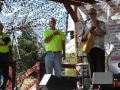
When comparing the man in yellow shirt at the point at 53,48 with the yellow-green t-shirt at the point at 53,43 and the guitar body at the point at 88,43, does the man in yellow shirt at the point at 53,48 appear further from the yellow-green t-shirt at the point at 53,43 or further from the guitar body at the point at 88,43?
the guitar body at the point at 88,43

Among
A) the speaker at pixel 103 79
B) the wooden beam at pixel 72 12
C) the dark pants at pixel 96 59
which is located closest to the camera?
the speaker at pixel 103 79

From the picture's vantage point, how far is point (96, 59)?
9148mm

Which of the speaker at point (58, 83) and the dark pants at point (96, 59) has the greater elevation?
the dark pants at point (96, 59)

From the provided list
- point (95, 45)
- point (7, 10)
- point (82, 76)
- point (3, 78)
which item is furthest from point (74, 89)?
point (7, 10)

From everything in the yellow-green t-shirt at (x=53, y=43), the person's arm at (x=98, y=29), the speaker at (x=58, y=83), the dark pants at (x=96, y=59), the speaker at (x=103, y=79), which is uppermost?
the person's arm at (x=98, y=29)

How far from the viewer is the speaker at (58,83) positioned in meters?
9.02

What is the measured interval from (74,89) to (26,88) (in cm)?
222

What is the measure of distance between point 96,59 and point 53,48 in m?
1.25

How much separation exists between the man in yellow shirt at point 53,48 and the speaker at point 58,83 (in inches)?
16.3

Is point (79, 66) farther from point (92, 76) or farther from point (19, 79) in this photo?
point (19, 79)

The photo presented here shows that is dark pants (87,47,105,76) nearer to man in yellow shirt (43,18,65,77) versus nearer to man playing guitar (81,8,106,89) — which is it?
man playing guitar (81,8,106,89)

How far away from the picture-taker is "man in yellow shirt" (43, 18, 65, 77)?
995cm

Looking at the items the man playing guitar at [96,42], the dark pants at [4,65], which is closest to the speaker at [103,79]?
the man playing guitar at [96,42]

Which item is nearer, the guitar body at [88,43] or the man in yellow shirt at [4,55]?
the guitar body at [88,43]
